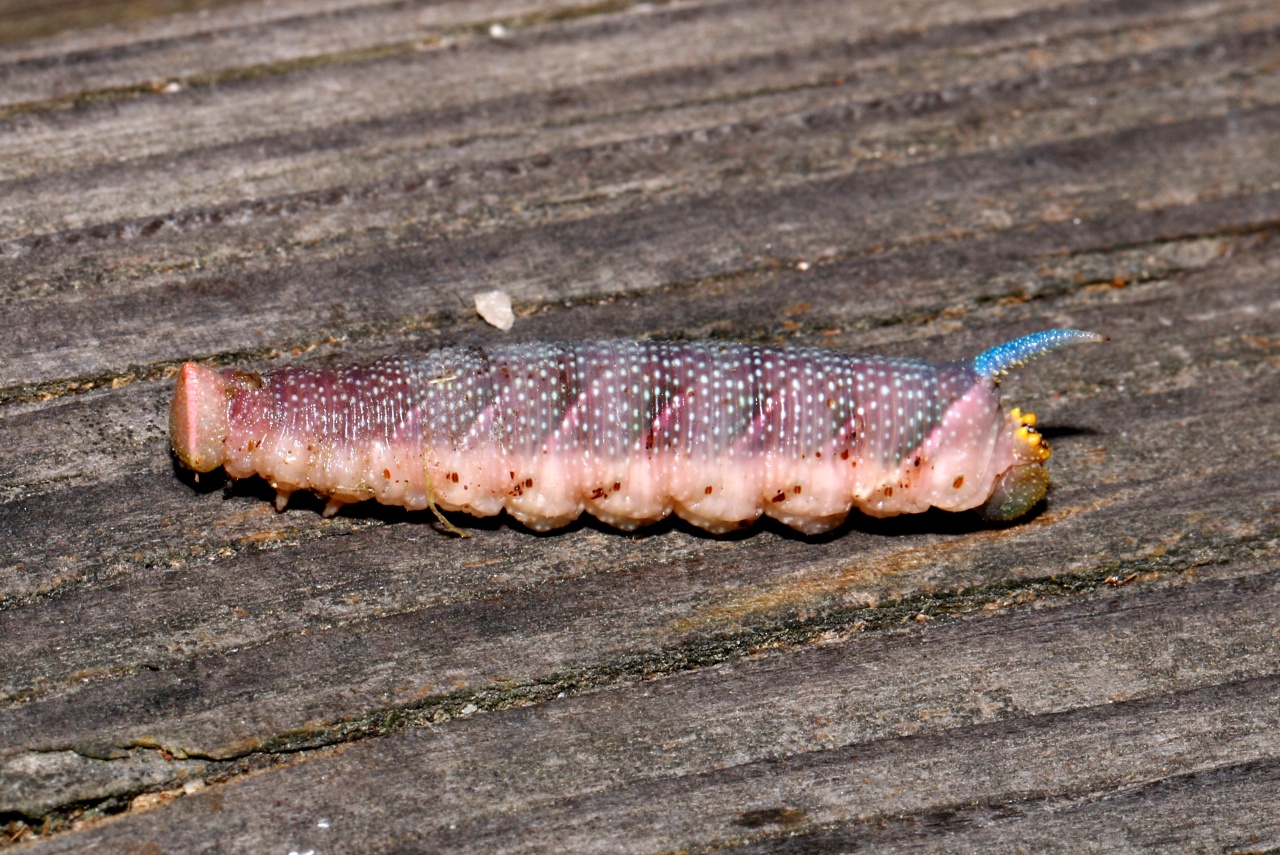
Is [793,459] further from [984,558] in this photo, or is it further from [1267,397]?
[1267,397]

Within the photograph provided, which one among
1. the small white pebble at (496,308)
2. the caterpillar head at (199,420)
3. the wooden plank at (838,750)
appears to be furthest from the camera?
the small white pebble at (496,308)

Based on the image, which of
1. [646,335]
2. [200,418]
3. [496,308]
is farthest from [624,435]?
[200,418]

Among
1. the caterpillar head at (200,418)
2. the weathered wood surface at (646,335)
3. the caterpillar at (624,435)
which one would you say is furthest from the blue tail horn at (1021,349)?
the caterpillar head at (200,418)

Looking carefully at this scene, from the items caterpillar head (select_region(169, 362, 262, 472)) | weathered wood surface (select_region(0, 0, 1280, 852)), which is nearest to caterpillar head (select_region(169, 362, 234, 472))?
caterpillar head (select_region(169, 362, 262, 472))

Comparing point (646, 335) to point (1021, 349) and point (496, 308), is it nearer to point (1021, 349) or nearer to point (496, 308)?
point (496, 308)

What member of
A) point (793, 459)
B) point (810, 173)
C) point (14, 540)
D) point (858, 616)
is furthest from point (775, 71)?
point (14, 540)

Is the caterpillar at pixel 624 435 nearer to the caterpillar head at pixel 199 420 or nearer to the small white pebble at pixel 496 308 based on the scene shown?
the caterpillar head at pixel 199 420
